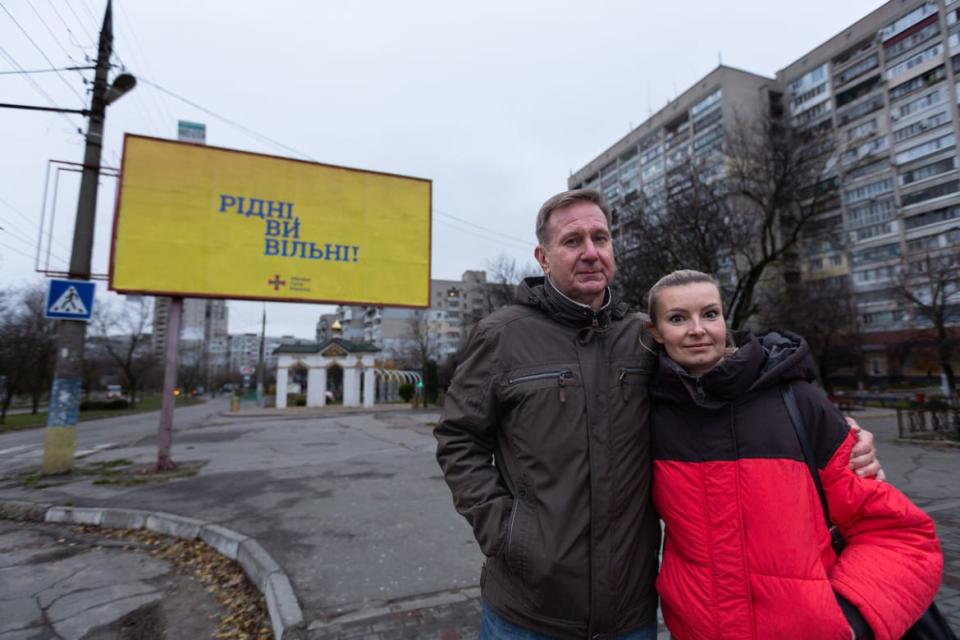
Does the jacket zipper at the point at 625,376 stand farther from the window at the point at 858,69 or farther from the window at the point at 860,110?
the window at the point at 858,69

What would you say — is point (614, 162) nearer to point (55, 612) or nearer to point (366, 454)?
point (366, 454)

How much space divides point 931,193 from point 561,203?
57.9m

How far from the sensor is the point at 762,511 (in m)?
1.45

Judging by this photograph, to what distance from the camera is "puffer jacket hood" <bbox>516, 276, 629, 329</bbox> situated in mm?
1742

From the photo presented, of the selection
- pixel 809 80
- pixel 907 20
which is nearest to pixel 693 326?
pixel 907 20

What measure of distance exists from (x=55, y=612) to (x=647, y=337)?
4835mm

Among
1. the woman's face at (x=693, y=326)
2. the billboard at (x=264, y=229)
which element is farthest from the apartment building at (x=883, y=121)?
the woman's face at (x=693, y=326)

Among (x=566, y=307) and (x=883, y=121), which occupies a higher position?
(x=883, y=121)

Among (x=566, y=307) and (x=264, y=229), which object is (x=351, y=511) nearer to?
(x=566, y=307)

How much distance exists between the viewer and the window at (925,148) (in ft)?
133

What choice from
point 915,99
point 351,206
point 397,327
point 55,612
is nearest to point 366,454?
point 351,206

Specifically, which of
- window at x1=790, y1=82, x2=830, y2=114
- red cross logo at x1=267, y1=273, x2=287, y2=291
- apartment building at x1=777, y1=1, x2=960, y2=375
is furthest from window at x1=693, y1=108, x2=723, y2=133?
red cross logo at x1=267, y1=273, x2=287, y2=291

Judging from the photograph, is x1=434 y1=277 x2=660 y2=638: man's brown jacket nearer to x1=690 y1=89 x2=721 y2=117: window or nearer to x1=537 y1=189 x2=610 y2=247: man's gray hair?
x1=537 y1=189 x2=610 y2=247: man's gray hair

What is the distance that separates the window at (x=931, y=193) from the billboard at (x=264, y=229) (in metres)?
50.9
